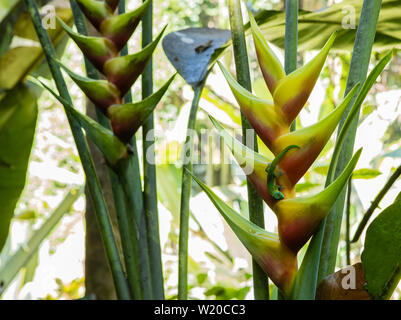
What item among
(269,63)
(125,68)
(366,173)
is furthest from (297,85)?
(366,173)

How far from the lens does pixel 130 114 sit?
0.28m

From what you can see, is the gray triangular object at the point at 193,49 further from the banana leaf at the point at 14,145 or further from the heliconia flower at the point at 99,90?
the banana leaf at the point at 14,145

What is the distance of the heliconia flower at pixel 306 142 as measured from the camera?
0.20 metres

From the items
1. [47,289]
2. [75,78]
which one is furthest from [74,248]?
[75,78]

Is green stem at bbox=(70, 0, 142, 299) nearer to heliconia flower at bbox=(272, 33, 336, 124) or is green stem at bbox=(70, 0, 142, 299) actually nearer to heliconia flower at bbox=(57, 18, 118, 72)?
heliconia flower at bbox=(57, 18, 118, 72)

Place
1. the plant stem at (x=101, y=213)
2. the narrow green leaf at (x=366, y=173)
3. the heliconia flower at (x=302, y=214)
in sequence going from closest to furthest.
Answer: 1. the heliconia flower at (x=302, y=214)
2. the plant stem at (x=101, y=213)
3. the narrow green leaf at (x=366, y=173)

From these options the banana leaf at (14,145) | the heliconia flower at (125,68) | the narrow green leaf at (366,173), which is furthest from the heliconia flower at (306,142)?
the banana leaf at (14,145)

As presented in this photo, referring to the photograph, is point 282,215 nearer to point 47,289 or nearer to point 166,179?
point 166,179

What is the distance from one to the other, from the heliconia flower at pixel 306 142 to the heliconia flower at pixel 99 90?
0.12 metres

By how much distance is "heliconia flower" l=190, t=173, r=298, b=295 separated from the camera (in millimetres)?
205

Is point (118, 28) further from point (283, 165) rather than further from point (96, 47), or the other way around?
point (283, 165)

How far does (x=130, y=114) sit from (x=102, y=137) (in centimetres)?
2

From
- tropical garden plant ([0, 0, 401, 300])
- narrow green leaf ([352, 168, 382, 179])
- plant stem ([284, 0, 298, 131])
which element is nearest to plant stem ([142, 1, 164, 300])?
tropical garden plant ([0, 0, 401, 300])

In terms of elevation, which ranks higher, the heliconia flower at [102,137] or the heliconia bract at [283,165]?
the heliconia flower at [102,137]
